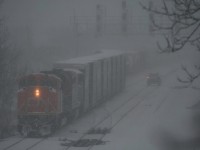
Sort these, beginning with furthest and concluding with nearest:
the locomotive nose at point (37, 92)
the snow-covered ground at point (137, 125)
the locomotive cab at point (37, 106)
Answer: the locomotive nose at point (37, 92), the locomotive cab at point (37, 106), the snow-covered ground at point (137, 125)

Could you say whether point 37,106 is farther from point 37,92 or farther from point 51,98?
point 51,98

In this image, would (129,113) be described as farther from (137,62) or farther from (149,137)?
(137,62)

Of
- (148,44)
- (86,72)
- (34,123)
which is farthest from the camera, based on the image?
(148,44)

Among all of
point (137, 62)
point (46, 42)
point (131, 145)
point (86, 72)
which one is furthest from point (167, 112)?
point (46, 42)

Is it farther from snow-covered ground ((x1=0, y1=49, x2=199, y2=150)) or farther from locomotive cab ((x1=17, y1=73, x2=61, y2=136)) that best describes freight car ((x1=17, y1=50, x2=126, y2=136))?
snow-covered ground ((x1=0, y1=49, x2=199, y2=150))

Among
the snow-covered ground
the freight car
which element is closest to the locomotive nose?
the freight car

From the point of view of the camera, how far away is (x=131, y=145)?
1877 cm

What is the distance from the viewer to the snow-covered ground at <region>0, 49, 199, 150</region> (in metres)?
18.6

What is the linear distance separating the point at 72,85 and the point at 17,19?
8387 cm

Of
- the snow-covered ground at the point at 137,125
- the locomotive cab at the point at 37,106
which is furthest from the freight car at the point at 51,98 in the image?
the snow-covered ground at the point at 137,125

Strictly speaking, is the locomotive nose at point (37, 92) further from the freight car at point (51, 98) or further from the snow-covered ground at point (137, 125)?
the snow-covered ground at point (137, 125)

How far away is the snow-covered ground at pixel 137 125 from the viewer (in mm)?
18609

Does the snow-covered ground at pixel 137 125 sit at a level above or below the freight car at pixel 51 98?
below

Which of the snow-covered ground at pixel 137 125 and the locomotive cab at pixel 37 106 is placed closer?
the snow-covered ground at pixel 137 125
